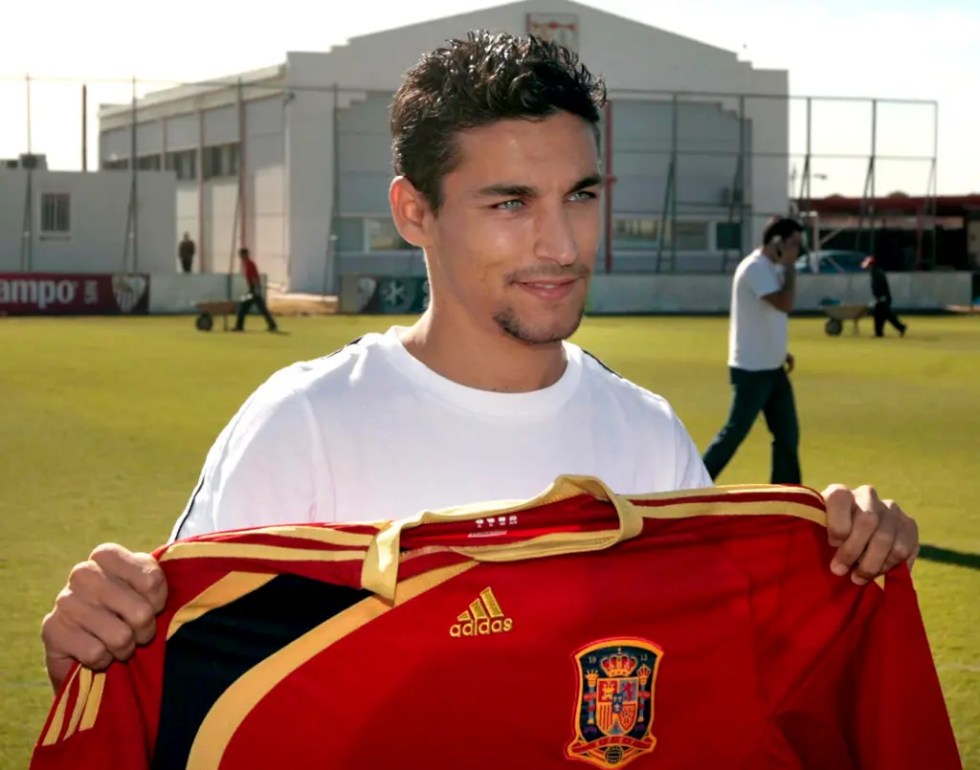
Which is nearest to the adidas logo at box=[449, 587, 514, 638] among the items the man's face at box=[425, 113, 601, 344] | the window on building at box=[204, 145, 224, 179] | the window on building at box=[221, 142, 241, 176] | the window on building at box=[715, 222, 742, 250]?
the man's face at box=[425, 113, 601, 344]

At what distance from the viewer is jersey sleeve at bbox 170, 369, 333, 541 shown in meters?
2.93

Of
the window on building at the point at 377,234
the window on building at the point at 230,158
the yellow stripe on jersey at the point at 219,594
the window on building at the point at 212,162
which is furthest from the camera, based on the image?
the window on building at the point at 212,162

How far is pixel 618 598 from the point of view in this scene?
269 cm

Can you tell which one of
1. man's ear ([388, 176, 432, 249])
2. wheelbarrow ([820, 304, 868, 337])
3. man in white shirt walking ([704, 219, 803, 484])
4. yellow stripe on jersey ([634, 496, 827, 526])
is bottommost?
wheelbarrow ([820, 304, 868, 337])

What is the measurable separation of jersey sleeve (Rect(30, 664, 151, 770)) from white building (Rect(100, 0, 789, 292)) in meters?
48.9

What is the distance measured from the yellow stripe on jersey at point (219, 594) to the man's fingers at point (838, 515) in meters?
0.89

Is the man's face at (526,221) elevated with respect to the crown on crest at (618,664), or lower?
elevated

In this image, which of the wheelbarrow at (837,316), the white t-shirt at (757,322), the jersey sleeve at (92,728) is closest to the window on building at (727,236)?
the wheelbarrow at (837,316)

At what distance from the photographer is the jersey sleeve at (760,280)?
11.6 m

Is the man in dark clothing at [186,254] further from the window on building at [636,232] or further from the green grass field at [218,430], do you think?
the window on building at [636,232]

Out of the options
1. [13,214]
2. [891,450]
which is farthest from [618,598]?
[13,214]

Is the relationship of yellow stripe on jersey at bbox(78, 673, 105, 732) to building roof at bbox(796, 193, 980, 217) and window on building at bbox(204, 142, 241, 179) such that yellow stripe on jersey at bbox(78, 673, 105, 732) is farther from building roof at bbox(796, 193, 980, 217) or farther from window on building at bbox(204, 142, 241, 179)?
window on building at bbox(204, 142, 241, 179)

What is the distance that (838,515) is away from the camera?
2795 millimetres

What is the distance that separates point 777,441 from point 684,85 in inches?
1930
